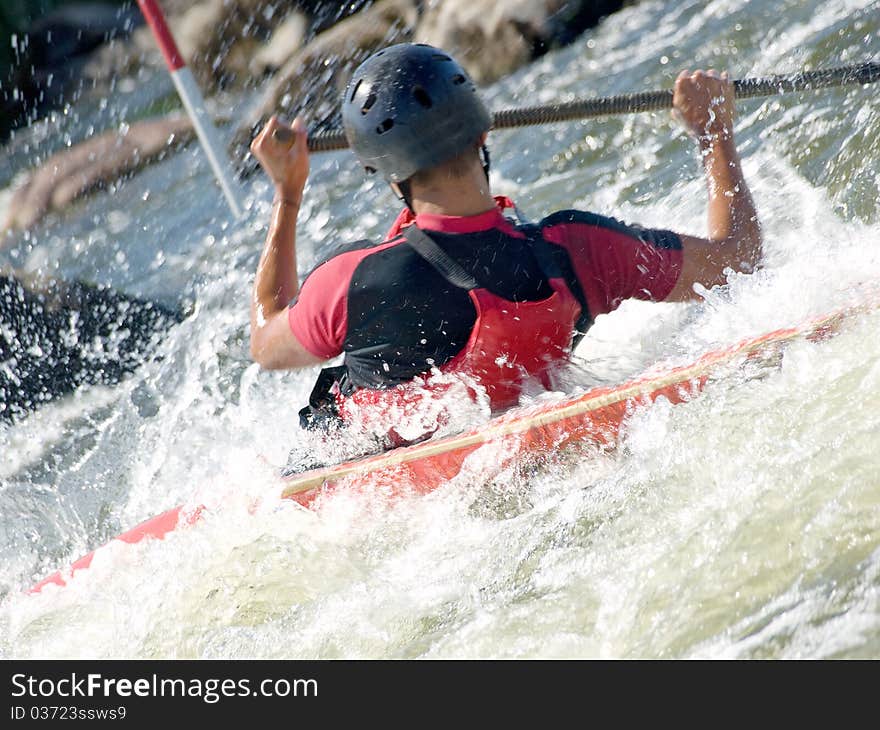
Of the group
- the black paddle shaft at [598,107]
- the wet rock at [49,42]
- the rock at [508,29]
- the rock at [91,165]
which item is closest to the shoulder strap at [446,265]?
the black paddle shaft at [598,107]

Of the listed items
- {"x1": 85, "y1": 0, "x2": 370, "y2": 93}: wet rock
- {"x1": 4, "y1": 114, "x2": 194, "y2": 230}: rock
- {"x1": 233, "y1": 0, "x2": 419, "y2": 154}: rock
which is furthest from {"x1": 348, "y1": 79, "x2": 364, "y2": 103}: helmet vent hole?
{"x1": 85, "y1": 0, "x2": 370, "y2": 93}: wet rock

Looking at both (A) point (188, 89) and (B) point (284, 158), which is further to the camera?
(A) point (188, 89)

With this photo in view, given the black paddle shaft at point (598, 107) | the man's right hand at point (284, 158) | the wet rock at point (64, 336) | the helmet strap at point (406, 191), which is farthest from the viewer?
the wet rock at point (64, 336)

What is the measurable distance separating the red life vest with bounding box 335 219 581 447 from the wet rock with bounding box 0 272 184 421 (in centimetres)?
384

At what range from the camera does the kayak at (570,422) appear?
292 centimetres

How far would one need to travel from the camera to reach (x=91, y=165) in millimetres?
11359

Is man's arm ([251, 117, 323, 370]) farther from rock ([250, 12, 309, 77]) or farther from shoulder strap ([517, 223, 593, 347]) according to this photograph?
rock ([250, 12, 309, 77])

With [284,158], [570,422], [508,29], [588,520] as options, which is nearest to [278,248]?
[284,158]

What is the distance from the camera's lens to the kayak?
2920mm

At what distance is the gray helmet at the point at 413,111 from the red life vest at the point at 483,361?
7.6 inches

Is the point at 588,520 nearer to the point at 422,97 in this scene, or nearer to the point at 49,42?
the point at 422,97

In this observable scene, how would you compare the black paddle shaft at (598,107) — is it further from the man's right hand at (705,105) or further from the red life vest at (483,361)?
the red life vest at (483,361)

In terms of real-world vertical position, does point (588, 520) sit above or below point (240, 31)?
below

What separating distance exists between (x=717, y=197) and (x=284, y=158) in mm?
1215
